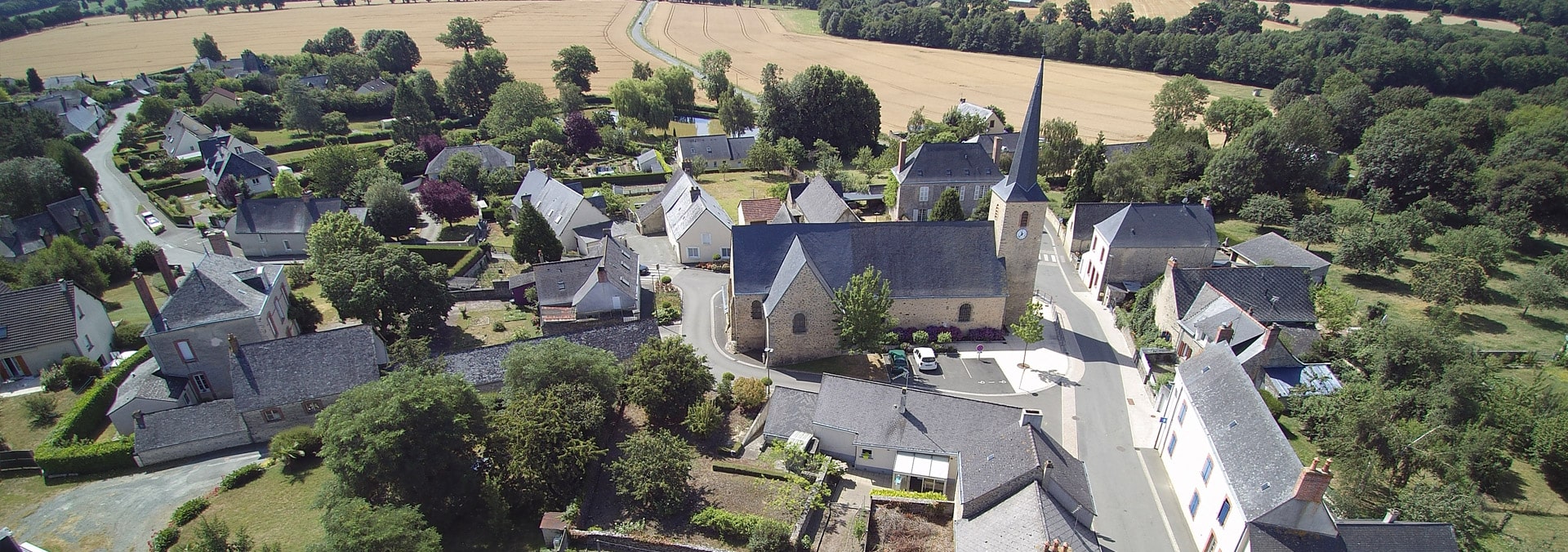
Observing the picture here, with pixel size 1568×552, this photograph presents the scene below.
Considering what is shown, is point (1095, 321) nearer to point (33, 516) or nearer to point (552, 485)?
point (552, 485)

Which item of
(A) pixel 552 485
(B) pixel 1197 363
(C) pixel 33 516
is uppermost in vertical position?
(B) pixel 1197 363

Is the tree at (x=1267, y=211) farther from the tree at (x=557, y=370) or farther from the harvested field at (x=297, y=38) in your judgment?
the harvested field at (x=297, y=38)

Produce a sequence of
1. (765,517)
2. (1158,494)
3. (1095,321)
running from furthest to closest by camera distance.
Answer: (1095,321)
(1158,494)
(765,517)

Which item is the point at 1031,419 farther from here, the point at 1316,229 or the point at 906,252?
the point at 1316,229

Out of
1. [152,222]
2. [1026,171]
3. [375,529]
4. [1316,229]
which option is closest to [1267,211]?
[1316,229]

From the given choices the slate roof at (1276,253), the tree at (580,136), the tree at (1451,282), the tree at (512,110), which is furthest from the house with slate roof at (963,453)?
the tree at (512,110)

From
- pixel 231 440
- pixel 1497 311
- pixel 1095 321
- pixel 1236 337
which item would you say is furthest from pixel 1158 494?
pixel 231 440
